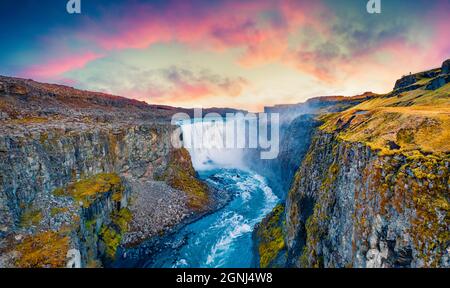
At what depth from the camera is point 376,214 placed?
12016mm

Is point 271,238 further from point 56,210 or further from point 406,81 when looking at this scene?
point 406,81

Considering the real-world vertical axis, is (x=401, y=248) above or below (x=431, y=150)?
below

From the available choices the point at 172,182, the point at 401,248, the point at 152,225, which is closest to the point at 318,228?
the point at 401,248

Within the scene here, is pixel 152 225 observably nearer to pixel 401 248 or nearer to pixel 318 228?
pixel 318 228

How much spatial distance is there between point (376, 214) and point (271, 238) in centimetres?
1614

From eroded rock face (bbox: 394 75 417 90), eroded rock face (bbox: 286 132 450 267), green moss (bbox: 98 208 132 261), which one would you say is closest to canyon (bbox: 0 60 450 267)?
eroded rock face (bbox: 286 132 450 267)

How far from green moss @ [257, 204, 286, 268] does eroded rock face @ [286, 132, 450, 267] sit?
3253 millimetres

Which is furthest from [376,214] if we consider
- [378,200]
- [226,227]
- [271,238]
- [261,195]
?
[261,195]

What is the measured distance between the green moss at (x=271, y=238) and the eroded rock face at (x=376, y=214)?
128 inches

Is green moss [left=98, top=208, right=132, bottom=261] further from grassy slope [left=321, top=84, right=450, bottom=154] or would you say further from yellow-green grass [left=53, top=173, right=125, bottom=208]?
grassy slope [left=321, top=84, right=450, bottom=154]

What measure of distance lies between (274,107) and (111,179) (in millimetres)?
86801

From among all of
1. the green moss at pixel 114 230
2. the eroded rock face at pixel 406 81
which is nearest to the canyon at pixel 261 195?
the green moss at pixel 114 230

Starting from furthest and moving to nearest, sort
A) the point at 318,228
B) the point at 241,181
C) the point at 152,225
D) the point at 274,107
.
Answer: the point at 274,107, the point at 241,181, the point at 152,225, the point at 318,228
